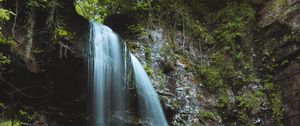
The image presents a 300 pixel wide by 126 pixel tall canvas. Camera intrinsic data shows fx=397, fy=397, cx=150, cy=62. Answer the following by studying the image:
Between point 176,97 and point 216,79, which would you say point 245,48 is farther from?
point 176,97

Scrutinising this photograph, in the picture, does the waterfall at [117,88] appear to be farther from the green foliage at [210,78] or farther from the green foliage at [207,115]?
the green foliage at [210,78]

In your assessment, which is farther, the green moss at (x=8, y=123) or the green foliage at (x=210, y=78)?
the green foliage at (x=210, y=78)

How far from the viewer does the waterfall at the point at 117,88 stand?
7.60 m

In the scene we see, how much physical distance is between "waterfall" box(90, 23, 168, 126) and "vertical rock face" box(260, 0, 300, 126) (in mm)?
3159

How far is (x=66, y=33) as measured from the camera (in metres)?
7.48

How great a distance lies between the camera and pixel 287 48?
9.78 metres

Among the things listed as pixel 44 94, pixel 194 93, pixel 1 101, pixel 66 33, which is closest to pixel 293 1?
pixel 194 93

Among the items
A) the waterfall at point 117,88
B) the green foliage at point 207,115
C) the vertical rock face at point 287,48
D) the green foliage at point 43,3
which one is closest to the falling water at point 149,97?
the waterfall at point 117,88

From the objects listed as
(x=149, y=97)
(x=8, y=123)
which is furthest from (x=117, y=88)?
(x=8, y=123)

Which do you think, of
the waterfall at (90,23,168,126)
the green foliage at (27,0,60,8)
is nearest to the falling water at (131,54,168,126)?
the waterfall at (90,23,168,126)

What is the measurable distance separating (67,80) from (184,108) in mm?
2833

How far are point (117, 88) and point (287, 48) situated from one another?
454cm

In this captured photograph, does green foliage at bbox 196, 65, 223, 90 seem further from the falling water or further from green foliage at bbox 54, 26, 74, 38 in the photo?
green foliage at bbox 54, 26, 74, 38

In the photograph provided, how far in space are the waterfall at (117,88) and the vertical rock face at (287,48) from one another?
316 cm
